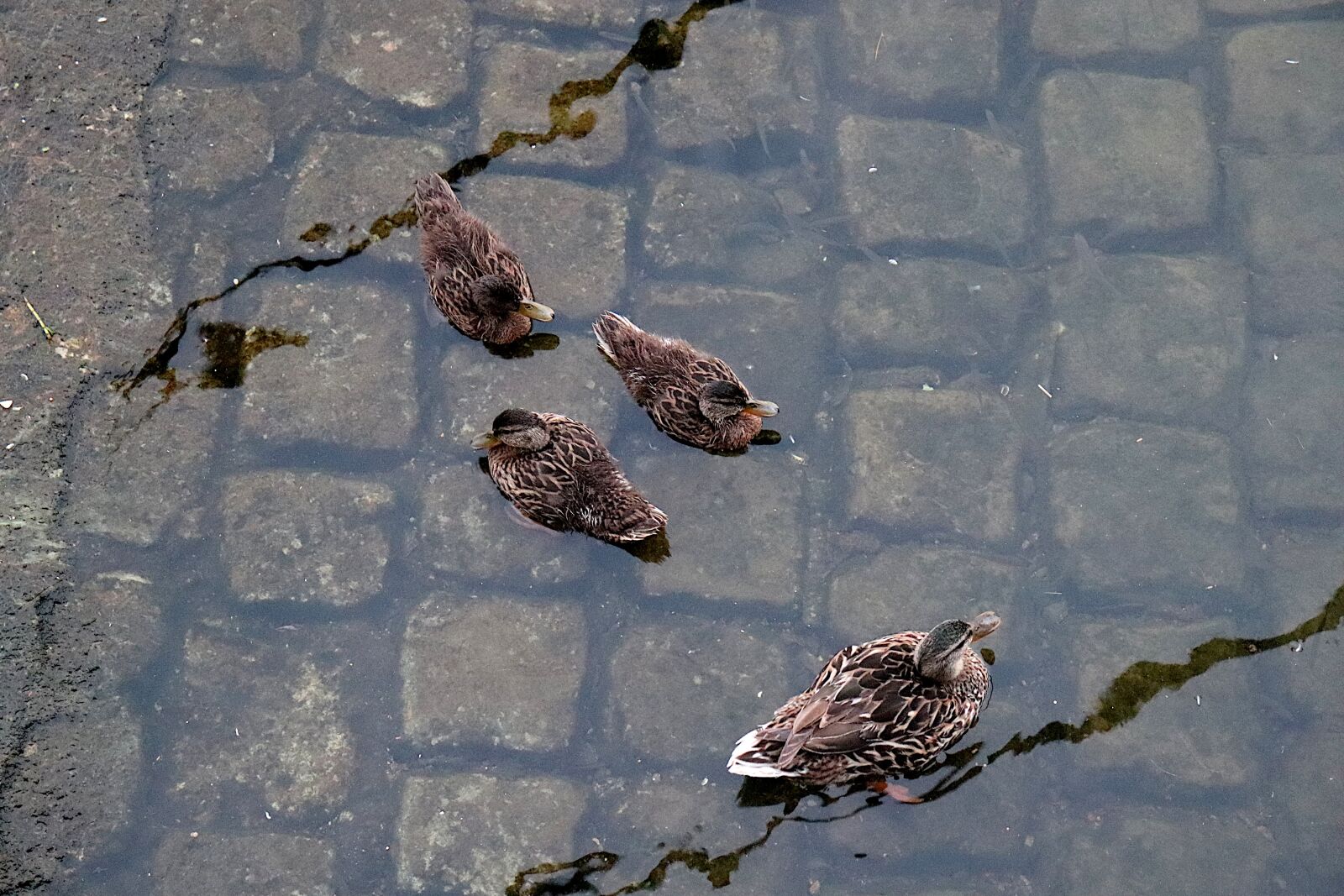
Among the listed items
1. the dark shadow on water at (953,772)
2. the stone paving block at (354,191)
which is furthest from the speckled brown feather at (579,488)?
the stone paving block at (354,191)

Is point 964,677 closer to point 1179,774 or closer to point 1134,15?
point 1179,774

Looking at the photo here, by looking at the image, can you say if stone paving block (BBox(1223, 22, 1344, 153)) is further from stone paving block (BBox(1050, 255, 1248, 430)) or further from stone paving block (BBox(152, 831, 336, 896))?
stone paving block (BBox(152, 831, 336, 896))

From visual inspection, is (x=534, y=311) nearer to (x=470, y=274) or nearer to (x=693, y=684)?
(x=470, y=274)

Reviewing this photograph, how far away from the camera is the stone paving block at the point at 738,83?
23.1ft

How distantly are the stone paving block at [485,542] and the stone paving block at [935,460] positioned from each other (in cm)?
162

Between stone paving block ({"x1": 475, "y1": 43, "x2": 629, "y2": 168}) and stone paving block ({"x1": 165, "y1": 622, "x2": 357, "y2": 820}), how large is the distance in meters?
3.14

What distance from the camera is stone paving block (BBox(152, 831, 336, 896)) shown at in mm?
5520

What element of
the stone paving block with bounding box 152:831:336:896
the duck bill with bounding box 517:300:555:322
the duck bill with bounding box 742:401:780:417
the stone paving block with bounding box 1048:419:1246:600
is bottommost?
the stone paving block with bounding box 152:831:336:896

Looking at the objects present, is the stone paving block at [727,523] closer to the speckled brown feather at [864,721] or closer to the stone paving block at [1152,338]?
the speckled brown feather at [864,721]

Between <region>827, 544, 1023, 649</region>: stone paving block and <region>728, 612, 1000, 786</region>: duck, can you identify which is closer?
<region>728, 612, 1000, 786</region>: duck

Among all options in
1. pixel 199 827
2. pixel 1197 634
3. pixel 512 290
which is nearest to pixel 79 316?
pixel 512 290

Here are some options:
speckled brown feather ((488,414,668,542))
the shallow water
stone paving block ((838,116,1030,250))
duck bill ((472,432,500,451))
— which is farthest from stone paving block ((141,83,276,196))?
stone paving block ((838,116,1030,250))

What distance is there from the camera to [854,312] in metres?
6.72

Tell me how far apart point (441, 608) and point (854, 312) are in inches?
114
